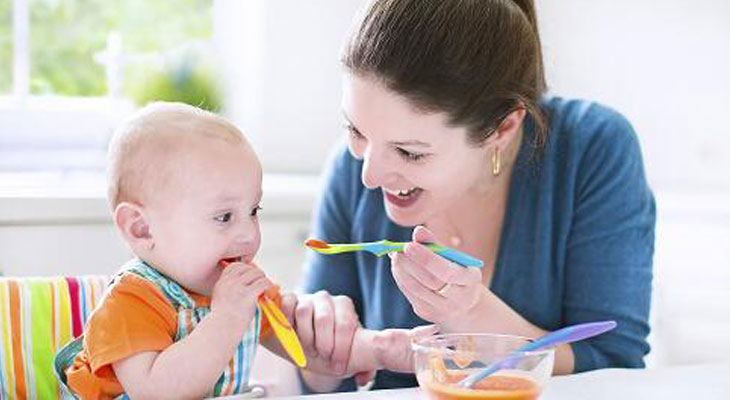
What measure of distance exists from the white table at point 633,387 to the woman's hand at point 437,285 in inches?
6.5

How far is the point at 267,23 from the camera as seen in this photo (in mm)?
2666

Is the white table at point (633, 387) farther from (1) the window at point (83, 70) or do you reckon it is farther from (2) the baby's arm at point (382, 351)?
(1) the window at point (83, 70)

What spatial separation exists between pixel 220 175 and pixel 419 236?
27 cm

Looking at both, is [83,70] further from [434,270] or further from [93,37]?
[434,270]

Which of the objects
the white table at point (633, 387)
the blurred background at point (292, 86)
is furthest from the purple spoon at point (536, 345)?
the blurred background at point (292, 86)

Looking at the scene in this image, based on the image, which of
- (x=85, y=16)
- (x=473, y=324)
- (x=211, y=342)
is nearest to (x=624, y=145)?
(x=473, y=324)

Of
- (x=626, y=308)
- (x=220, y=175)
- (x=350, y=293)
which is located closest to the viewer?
(x=220, y=175)

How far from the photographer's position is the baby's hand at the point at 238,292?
121 centimetres

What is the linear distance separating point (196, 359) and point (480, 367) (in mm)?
337

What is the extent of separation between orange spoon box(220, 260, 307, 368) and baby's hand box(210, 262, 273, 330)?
0.02m

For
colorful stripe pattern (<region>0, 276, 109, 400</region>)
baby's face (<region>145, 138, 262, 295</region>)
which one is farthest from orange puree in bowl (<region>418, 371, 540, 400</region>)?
colorful stripe pattern (<region>0, 276, 109, 400</region>)

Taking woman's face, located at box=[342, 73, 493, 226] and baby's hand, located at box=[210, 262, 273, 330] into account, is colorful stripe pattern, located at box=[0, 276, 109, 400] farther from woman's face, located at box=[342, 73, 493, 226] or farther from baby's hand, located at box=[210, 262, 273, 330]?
woman's face, located at box=[342, 73, 493, 226]

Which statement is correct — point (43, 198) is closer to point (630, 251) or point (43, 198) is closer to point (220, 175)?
point (220, 175)

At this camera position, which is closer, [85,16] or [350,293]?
[350,293]
